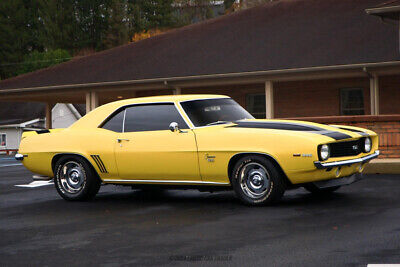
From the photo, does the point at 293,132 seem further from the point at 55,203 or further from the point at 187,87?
the point at 187,87

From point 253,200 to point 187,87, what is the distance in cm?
1716

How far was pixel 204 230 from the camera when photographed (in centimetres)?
723

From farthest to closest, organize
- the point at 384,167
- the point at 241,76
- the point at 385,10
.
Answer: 1. the point at 241,76
2. the point at 385,10
3. the point at 384,167

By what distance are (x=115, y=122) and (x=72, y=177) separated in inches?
43.3

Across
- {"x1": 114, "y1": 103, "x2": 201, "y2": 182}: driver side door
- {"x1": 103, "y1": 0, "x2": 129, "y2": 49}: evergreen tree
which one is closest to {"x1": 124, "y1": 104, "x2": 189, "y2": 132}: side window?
{"x1": 114, "y1": 103, "x2": 201, "y2": 182}: driver side door

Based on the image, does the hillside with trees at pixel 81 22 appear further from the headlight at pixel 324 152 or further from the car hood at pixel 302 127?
the headlight at pixel 324 152

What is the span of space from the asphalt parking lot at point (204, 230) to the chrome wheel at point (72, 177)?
29 centimetres

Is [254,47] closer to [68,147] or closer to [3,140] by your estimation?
[68,147]

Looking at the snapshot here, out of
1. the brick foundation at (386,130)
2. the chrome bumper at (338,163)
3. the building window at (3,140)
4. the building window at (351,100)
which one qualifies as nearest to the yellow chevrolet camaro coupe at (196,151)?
the chrome bumper at (338,163)

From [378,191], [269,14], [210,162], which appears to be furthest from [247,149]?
[269,14]

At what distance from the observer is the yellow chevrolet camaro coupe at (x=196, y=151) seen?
867cm

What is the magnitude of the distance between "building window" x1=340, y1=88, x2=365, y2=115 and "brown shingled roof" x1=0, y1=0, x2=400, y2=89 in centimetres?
208

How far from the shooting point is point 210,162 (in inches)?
360

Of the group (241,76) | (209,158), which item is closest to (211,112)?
(209,158)
